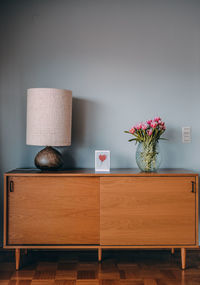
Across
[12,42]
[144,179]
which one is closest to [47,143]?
[144,179]

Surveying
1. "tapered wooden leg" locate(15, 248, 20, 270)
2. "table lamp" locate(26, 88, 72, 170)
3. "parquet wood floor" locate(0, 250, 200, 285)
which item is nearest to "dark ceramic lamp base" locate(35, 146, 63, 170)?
"table lamp" locate(26, 88, 72, 170)

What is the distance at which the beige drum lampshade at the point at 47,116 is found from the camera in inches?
87.5

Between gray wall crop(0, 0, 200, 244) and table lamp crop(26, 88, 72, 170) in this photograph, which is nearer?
table lamp crop(26, 88, 72, 170)

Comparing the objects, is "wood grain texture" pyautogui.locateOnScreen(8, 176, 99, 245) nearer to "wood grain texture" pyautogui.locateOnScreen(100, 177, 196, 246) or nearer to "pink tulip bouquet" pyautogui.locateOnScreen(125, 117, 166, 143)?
"wood grain texture" pyautogui.locateOnScreen(100, 177, 196, 246)

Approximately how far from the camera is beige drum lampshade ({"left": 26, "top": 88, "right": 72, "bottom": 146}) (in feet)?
7.29

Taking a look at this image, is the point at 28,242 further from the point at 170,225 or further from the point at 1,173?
the point at 170,225

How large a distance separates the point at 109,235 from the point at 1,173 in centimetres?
108

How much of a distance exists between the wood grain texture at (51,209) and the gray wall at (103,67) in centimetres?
43

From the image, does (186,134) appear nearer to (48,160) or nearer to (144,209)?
(144,209)

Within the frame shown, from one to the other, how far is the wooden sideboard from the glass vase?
0.13 metres

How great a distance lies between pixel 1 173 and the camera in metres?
2.61

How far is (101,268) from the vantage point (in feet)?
7.45

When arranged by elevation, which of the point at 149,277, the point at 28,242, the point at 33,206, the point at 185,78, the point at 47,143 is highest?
the point at 185,78

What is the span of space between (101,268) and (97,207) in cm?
48
